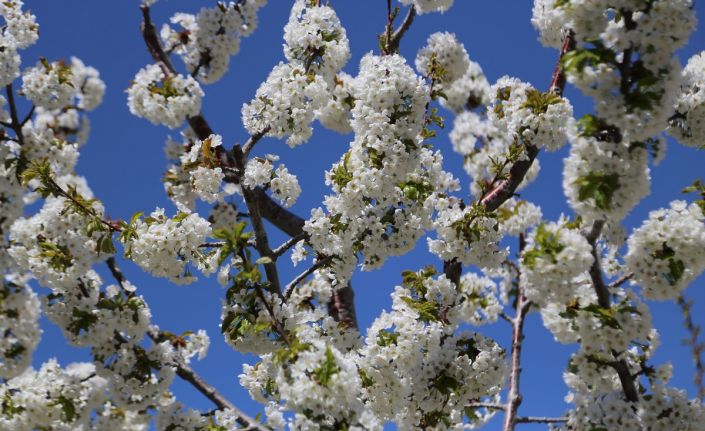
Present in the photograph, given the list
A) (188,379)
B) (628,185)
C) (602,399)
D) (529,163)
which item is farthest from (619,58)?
(188,379)

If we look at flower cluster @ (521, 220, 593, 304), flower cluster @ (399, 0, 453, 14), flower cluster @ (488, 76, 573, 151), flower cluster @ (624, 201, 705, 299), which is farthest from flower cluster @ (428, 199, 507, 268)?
flower cluster @ (399, 0, 453, 14)

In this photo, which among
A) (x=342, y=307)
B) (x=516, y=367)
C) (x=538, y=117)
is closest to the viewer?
(x=538, y=117)

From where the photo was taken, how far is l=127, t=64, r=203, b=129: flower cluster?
7035mm

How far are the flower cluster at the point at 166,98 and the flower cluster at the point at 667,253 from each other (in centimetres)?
491

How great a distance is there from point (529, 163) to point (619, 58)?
2.04m

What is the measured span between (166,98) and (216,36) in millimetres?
1711

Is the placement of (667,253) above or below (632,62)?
below

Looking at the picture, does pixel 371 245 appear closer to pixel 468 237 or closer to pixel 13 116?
pixel 468 237

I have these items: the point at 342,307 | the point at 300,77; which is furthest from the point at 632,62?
the point at 342,307

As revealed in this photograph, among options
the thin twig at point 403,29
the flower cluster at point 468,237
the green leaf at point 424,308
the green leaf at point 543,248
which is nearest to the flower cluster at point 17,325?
the green leaf at point 424,308

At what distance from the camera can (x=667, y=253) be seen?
421 centimetres

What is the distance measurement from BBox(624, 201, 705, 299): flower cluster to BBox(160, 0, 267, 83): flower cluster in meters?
5.99

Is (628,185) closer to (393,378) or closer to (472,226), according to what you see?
(472,226)

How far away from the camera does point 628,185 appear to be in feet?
12.0
